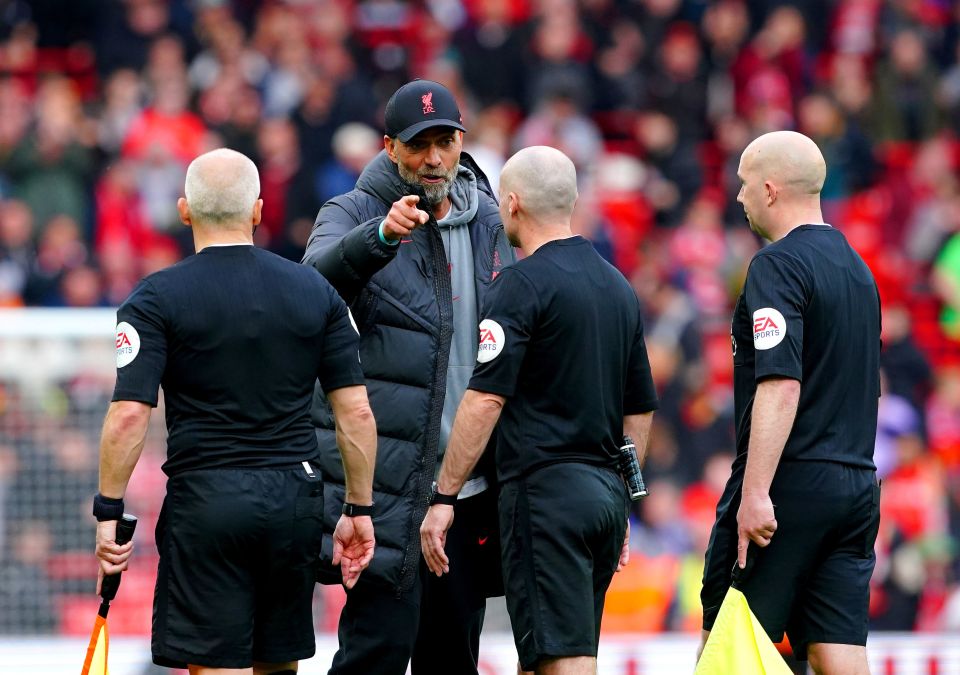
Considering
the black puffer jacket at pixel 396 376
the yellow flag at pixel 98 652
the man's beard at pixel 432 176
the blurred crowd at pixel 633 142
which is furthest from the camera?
the blurred crowd at pixel 633 142

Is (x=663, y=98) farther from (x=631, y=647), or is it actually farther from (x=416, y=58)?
(x=631, y=647)

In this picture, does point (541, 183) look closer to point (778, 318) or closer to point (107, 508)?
point (778, 318)

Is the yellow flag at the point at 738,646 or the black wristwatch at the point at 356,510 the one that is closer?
the yellow flag at the point at 738,646

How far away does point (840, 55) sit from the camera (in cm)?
1536

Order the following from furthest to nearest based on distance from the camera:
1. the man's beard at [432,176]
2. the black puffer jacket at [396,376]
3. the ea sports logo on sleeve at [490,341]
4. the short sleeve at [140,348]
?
the man's beard at [432,176], the black puffer jacket at [396,376], the ea sports logo on sleeve at [490,341], the short sleeve at [140,348]

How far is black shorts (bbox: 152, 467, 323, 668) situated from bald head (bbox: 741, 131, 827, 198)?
1824mm

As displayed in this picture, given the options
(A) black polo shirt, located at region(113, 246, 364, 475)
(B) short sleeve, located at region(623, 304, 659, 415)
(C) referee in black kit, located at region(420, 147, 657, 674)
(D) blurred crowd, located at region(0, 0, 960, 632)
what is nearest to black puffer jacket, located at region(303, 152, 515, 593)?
(C) referee in black kit, located at region(420, 147, 657, 674)

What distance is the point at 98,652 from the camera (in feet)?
17.4

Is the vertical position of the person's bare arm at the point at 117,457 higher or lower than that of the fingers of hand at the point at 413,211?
lower

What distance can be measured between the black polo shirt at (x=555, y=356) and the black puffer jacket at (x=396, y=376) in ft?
0.92

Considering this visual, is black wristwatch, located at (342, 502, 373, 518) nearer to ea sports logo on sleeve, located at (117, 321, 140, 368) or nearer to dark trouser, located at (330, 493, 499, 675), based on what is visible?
dark trouser, located at (330, 493, 499, 675)

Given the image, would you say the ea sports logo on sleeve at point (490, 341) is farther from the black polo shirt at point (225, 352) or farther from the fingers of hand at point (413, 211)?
Result: the black polo shirt at point (225, 352)

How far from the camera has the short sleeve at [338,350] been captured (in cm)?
531

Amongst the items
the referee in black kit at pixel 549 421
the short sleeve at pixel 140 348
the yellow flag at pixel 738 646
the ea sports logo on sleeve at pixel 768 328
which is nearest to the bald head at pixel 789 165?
the ea sports logo on sleeve at pixel 768 328
